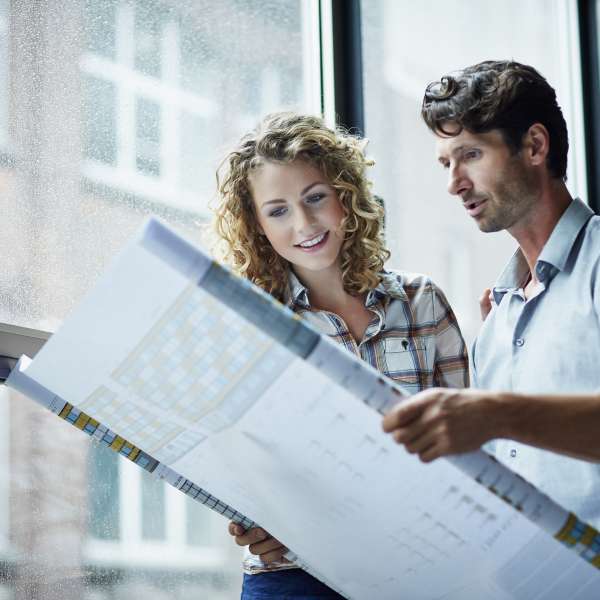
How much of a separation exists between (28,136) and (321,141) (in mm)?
488

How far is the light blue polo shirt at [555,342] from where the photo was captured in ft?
3.90

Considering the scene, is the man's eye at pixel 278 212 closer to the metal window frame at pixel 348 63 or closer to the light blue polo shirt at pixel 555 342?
the light blue polo shirt at pixel 555 342

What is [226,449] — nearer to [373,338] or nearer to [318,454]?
Result: [318,454]

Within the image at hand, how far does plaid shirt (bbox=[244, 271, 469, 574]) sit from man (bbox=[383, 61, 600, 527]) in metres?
0.07

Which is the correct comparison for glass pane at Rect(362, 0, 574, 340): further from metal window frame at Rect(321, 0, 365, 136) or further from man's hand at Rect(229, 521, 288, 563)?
man's hand at Rect(229, 521, 288, 563)

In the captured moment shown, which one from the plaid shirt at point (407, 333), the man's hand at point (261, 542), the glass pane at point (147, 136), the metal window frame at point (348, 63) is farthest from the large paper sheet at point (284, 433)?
the metal window frame at point (348, 63)

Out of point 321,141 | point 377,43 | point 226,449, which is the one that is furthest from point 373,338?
point 377,43

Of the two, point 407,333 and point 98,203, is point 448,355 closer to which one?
point 407,333

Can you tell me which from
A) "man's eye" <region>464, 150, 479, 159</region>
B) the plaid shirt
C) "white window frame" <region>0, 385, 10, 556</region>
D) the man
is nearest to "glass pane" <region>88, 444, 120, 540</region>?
"white window frame" <region>0, 385, 10, 556</region>

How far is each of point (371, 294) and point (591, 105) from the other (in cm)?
216

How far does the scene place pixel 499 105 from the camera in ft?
4.66

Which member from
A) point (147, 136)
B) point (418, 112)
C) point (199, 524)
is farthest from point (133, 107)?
point (418, 112)

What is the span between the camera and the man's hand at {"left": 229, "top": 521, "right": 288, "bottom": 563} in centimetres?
121

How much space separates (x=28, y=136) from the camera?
148 cm
